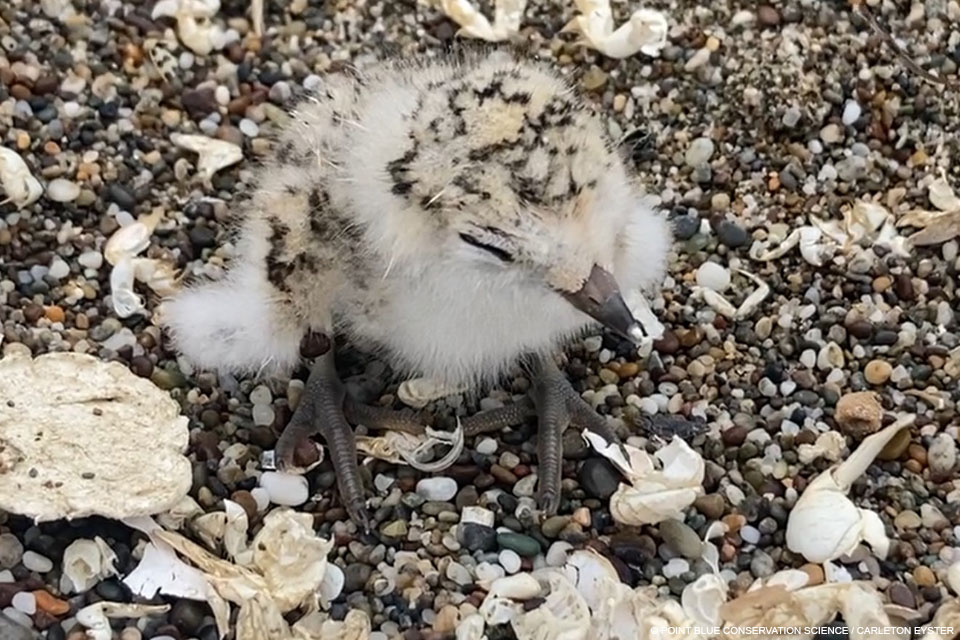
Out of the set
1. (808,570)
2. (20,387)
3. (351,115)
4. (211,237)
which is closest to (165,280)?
(211,237)

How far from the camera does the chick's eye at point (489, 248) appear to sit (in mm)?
1730

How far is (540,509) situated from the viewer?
2.03 metres

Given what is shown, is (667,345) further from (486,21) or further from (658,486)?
(486,21)

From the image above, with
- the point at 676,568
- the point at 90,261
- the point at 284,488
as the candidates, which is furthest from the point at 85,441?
the point at 676,568

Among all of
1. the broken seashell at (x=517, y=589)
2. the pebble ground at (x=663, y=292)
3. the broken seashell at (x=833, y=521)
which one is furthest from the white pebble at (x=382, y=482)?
the broken seashell at (x=833, y=521)

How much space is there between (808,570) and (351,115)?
0.86m

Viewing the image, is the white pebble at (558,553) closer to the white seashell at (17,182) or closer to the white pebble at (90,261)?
the white pebble at (90,261)

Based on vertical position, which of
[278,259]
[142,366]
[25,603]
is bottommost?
[25,603]

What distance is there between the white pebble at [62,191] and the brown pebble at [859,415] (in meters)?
1.23

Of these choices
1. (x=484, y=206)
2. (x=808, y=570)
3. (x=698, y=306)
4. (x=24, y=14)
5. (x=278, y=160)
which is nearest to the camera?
(x=484, y=206)

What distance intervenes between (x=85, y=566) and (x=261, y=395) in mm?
384

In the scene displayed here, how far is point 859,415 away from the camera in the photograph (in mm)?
2074

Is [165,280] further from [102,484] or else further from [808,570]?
[808,570]

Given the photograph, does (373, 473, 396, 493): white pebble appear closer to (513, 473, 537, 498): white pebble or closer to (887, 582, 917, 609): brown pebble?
(513, 473, 537, 498): white pebble
